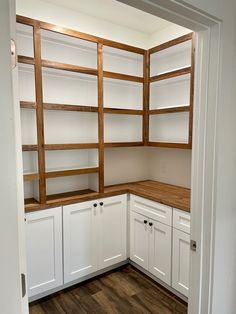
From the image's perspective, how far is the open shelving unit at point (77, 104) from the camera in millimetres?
2068

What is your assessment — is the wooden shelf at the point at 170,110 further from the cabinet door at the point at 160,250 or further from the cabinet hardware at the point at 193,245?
the cabinet hardware at the point at 193,245

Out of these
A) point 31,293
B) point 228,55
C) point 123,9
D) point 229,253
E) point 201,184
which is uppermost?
point 123,9

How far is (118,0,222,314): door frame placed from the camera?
1118mm

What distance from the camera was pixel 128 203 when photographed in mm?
2648

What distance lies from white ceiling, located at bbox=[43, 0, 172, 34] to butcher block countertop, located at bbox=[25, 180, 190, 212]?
5.98ft

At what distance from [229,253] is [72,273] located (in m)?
1.57

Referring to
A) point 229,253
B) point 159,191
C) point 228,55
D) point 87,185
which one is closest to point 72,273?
point 87,185

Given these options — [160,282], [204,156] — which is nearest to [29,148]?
[204,156]

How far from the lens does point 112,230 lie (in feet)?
8.30

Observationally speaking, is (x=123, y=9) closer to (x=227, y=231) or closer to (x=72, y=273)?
(x=227, y=231)

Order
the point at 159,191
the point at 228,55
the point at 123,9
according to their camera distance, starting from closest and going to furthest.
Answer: the point at 228,55, the point at 123,9, the point at 159,191

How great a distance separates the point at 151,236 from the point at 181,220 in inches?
18.4

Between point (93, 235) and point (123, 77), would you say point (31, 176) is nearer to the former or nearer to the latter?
point (93, 235)

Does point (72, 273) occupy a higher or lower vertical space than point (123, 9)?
lower
